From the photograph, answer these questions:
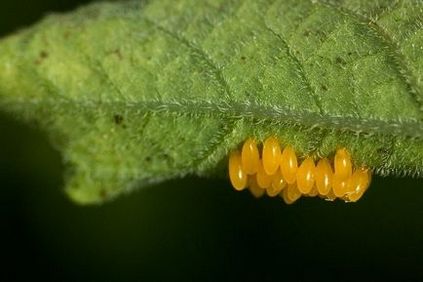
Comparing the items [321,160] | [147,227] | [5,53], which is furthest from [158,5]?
[147,227]

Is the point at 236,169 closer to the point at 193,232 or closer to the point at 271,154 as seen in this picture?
the point at 271,154

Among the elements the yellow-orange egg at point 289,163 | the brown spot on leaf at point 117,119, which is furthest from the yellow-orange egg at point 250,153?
the brown spot on leaf at point 117,119

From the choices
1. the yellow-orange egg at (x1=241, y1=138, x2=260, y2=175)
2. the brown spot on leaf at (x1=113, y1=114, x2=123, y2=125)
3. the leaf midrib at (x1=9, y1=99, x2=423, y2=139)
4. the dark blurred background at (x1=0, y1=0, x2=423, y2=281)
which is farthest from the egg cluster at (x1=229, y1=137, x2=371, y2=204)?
the dark blurred background at (x1=0, y1=0, x2=423, y2=281)

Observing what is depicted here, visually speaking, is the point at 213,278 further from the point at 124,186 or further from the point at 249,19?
the point at 249,19

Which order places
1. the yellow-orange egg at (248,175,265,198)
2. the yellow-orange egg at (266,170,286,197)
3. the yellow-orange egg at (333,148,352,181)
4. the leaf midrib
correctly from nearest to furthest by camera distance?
the leaf midrib
the yellow-orange egg at (333,148,352,181)
the yellow-orange egg at (266,170,286,197)
the yellow-orange egg at (248,175,265,198)

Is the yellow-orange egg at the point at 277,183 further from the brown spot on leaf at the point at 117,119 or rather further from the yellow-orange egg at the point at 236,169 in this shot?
the brown spot on leaf at the point at 117,119

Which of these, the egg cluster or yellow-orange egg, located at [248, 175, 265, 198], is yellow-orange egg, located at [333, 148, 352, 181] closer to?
the egg cluster
